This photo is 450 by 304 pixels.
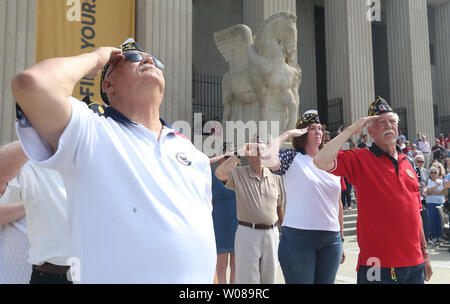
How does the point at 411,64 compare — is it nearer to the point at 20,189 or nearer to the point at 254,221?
the point at 254,221

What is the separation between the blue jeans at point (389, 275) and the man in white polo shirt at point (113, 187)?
161cm

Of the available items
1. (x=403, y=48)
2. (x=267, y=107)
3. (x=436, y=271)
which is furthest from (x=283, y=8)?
(x=436, y=271)

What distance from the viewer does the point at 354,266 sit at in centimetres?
623

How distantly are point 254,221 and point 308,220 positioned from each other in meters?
0.83

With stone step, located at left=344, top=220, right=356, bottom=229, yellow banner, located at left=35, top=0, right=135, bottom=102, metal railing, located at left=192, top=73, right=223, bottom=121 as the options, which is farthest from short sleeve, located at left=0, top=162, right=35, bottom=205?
metal railing, located at left=192, top=73, right=223, bottom=121

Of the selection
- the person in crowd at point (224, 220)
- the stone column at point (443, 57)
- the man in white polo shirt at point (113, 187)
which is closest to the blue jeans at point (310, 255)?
the person in crowd at point (224, 220)

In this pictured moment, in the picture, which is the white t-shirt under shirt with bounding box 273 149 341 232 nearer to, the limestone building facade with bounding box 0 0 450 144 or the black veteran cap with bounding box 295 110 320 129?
the black veteran cap with bounding box 295 110 320 129

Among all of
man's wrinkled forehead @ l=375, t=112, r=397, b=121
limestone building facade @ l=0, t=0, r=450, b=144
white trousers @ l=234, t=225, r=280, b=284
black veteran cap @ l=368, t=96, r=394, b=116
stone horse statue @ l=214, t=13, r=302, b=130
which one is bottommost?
white trousers @ l=234, t=225, r=280, b=284

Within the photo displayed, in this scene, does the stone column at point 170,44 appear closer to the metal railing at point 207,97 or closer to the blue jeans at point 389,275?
the metal railing at point 207,97

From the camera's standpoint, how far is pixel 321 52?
70.5 feet

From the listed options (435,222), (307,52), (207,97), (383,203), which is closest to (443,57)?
(307,52)

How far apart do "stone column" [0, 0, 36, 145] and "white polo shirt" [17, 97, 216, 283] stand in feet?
29.0

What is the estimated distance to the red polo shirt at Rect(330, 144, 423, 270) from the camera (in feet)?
8.79

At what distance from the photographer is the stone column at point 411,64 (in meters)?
17.4
